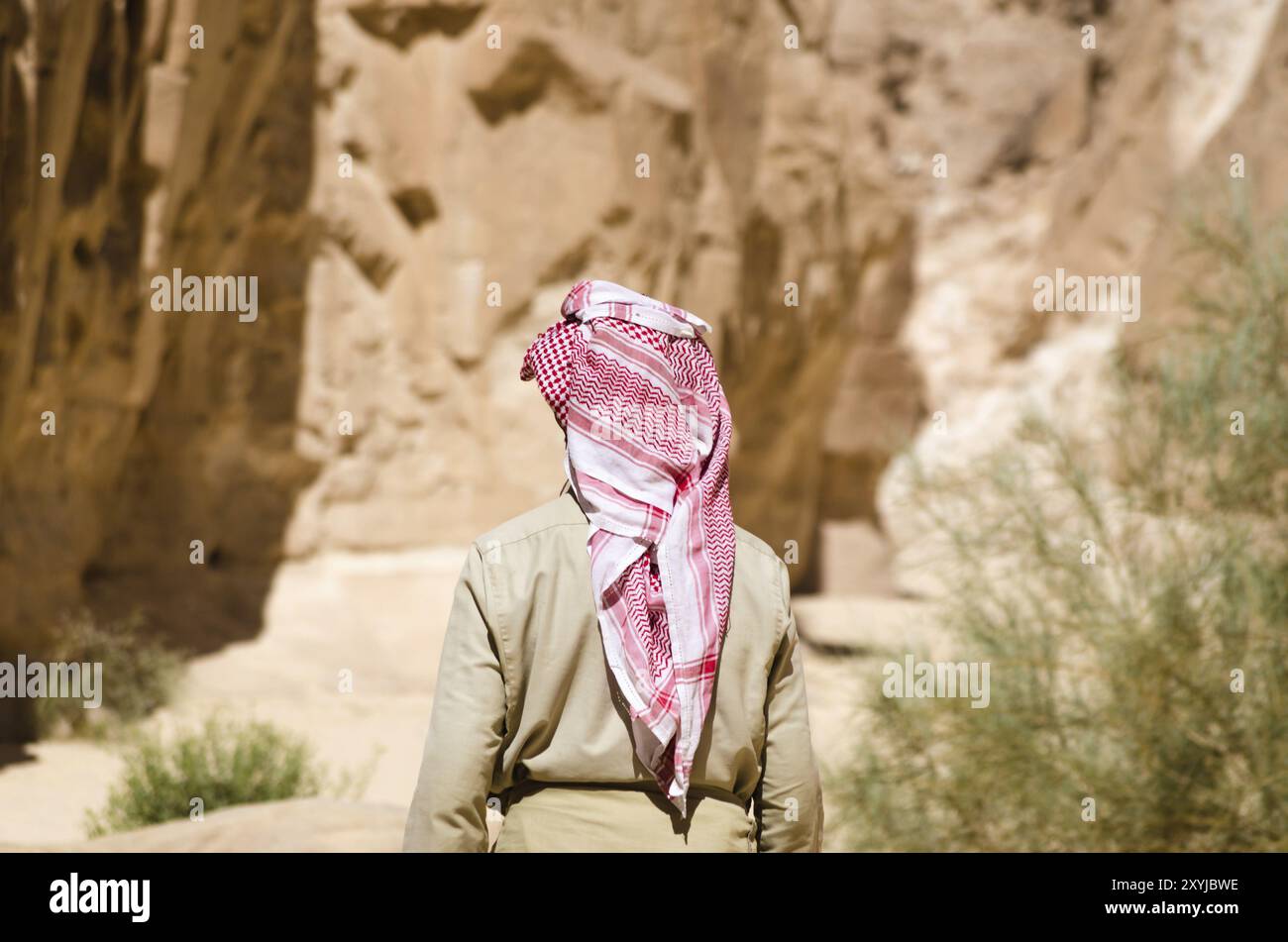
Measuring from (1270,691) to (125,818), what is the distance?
488 centimetres

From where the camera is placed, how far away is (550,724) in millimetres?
2125

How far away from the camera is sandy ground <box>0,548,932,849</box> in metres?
7.22

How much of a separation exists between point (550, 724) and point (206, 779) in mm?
4887

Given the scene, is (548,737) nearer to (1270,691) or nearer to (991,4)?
(1270,691)

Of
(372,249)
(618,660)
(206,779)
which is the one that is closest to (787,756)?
(618,660)

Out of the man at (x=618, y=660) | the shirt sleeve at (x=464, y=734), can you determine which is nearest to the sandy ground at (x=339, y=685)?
the man at (x=618, y=660)

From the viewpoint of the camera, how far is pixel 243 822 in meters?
4.70

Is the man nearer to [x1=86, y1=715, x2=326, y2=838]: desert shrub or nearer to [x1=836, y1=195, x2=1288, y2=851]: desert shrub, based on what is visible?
[x1=836, y1=195, x2=1288, y2=851]: desert shrub

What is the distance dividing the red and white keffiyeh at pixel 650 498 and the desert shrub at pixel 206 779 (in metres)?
4.75

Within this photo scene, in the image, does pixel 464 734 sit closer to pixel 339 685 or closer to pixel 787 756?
pixel 787 756

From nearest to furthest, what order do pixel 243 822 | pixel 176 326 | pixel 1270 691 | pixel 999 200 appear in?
pixel 243 822
pixel 1270 691
pixel 176 326
pixel 999 200

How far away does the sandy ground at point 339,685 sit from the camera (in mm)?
7223

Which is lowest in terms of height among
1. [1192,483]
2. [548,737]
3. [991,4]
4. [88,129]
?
[548,737]

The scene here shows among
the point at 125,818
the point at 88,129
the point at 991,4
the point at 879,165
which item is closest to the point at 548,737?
the point at 125,818
